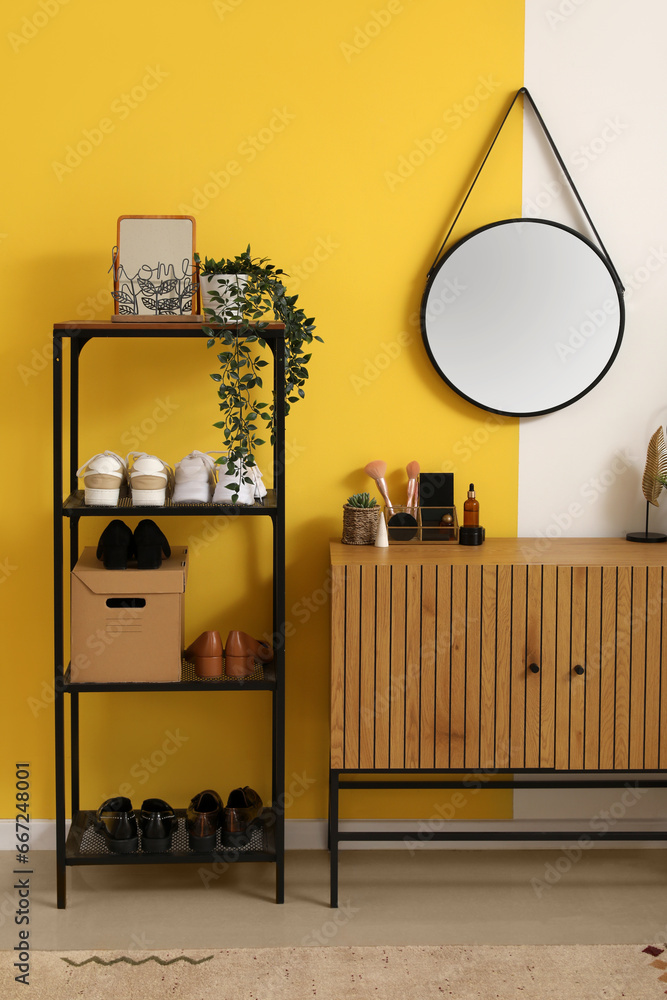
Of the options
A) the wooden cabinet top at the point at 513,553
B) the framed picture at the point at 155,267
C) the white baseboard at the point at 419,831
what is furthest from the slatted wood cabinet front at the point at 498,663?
the framed picture at the point at 155,267

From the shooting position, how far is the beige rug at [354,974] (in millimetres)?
2023

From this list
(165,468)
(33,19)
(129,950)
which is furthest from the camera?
(33,19)

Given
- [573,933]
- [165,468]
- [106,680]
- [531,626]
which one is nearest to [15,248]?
[165,468]

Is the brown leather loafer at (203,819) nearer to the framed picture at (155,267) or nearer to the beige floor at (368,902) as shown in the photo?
the beige floor at (368,902)

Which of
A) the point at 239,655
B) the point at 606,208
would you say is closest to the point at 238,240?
the point at 606,208

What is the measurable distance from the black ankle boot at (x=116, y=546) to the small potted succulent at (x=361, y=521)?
62 cm

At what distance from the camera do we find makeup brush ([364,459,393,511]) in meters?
2.56

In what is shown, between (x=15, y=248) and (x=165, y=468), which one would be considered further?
(x=15, y=248)

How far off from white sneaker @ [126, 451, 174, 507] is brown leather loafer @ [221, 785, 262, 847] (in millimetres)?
914

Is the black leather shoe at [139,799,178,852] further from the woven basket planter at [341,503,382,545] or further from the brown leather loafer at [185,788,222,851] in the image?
the woven basket planter at [341,503,382,545]

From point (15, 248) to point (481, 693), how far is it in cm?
186

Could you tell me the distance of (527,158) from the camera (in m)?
2.57

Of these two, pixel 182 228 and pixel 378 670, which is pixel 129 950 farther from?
pixel 182 228

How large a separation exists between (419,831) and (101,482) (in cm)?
146
